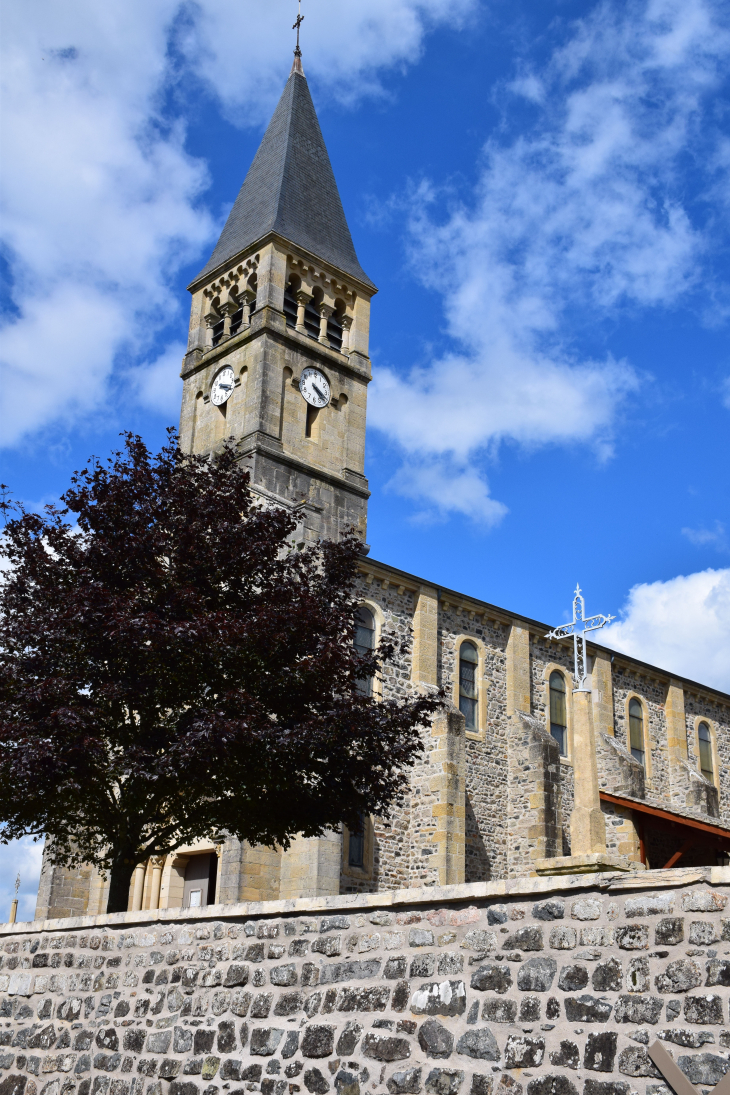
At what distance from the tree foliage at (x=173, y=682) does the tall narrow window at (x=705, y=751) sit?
72.6 ft

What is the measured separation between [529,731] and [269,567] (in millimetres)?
14278

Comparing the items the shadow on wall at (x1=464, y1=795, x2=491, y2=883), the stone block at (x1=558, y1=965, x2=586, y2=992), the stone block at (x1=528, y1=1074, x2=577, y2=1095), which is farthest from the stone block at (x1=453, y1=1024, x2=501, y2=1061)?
the shadow on wall at (x1=464, y1=795, x2=491, y2=883)

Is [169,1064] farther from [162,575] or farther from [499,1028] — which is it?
→ [162,575]

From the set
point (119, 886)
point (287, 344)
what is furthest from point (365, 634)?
point (119, 886)

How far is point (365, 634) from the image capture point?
2427cm

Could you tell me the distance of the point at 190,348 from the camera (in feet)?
113

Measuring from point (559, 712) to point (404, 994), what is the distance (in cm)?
2321

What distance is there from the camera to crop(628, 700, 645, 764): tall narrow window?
102 ft

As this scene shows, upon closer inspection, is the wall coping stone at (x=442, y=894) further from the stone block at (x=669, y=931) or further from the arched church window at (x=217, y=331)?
the arched church window at (x=217, y=331)

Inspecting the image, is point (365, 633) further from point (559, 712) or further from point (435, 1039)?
point (435, 1039)

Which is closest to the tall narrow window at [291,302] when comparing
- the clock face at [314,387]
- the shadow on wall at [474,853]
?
the clock face at [314,387]

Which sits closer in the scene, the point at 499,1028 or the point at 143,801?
the point at 499,1028

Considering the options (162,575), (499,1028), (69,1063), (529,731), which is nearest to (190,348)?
(529,731)

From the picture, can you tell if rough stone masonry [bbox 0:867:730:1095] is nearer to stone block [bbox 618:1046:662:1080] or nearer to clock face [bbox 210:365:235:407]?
stone block [bbox 618:1046:662:1080]
